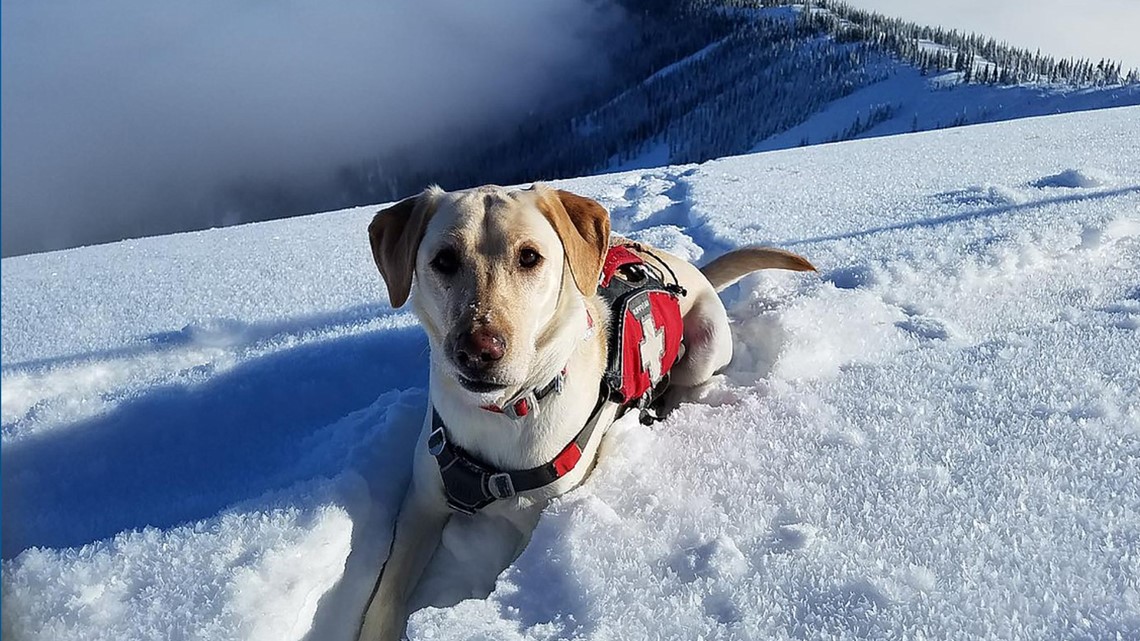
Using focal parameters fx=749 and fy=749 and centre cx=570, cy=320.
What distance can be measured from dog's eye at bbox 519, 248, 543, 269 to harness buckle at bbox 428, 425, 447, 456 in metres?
0.62

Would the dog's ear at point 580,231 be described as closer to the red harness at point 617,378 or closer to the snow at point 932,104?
the red harness at point 617,378

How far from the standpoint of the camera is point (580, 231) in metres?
2.59

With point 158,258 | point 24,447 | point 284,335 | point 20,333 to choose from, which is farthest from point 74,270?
point 24,447

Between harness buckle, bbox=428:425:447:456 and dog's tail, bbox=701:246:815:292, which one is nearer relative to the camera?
harness buckle, bbox=428:425:447:456

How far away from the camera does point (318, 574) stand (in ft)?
7.19

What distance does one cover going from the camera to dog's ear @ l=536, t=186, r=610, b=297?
2471 millimetres

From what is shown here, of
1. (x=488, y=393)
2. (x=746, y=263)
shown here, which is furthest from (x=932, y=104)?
(x=488, y=393)

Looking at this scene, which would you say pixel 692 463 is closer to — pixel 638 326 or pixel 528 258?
pixel 638 326

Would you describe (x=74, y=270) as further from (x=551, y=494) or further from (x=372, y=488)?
(x=551, y=494)

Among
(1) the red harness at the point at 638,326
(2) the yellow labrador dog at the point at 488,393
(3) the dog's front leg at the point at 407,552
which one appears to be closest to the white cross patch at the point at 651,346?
(1) the red harness at the point at 638,326

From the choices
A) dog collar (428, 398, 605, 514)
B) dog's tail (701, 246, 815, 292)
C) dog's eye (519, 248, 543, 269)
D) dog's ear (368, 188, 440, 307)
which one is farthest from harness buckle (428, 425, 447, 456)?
dog's tail (701, 246, 815, 292)

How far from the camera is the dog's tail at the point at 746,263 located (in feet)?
11.6

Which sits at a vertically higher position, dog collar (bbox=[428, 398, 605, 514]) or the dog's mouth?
the dog's mouth

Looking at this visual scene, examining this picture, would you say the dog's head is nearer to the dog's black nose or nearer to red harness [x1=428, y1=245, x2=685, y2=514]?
the dog's black nose
